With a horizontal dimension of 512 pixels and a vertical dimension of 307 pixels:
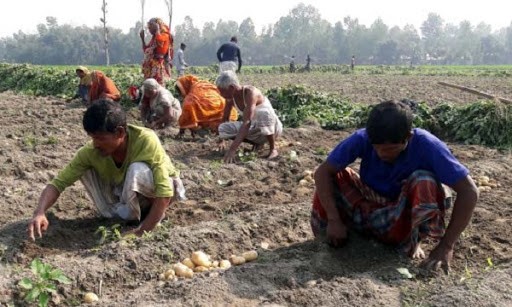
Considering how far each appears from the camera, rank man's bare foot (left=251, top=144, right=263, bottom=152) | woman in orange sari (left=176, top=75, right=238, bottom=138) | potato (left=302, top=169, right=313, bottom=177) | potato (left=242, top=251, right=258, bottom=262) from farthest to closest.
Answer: woman in orange sari (left=176, top=75, right=238, bottom=138), man's bare foot (left=251, top=144, right=263, bottom=152), potato (left=302, top=169, right=313, bottom=177), potato (left=242, top=251, right=258, bottom=262)

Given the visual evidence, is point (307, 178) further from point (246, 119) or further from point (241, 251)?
point (241, 251)

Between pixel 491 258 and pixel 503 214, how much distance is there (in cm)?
94

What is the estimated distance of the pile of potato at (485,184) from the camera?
16.5 ft

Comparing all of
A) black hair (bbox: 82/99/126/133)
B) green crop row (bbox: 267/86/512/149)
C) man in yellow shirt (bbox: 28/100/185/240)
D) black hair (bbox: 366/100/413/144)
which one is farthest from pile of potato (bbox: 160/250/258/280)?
green crop row (bbox: 267/86/512/149)

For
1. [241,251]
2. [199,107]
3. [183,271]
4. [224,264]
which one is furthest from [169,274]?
[199,107]

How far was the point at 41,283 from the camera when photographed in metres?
2.83

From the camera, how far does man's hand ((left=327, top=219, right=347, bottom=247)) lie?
3275mm

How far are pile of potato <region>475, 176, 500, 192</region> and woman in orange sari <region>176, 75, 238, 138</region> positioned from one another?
3.19 m

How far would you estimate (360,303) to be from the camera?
9.16 feet

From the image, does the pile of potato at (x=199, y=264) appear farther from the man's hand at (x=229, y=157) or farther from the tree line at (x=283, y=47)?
the tree line at (x=283, y=47)

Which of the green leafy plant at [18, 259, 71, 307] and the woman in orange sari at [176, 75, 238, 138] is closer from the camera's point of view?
the green leafy plant at [18, 259, 71, 307]

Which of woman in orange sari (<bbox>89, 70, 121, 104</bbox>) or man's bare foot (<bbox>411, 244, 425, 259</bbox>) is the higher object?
woman in orange sari (<bbox>89, 70, 121, 104</bbox>)

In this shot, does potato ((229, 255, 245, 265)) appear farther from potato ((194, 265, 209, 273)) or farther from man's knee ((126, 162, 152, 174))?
man's knee ((126, 162, 152, 174))

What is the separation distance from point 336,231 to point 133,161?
1399 millimetres
